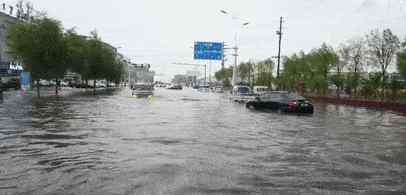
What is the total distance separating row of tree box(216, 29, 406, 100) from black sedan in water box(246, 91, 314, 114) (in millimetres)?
14955

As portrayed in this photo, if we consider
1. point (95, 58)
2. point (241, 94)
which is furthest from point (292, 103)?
point (95, 58)

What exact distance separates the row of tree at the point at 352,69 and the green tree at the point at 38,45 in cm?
3046

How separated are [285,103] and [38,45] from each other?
24178 millimetres

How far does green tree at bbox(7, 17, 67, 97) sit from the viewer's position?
40906 millimetres

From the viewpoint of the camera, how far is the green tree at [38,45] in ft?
134

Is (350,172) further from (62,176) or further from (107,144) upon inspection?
(107,144)

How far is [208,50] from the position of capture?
197ft

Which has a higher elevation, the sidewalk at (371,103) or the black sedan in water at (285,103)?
the black sedan in water at (285,103)

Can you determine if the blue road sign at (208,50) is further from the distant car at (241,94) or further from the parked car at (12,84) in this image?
the parked car at (12,84)

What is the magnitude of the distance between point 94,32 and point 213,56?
19.7 m

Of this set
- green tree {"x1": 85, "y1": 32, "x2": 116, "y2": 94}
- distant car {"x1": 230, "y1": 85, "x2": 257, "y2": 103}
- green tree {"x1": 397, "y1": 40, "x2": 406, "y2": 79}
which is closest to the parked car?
green tree {"x1": 85, "y1": 32, "x2": 116, "y2": 94}

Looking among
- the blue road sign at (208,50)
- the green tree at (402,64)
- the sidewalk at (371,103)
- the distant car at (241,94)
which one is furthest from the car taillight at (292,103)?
the blue road sign at (208,50)

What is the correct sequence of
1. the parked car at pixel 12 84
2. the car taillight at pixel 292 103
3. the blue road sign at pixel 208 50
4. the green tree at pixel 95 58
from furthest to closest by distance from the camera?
the green tree at pixel 95 58 < the blue road sign at pixel 208 50 < the parked car at pixel 12 84 < the car taillight at pixel 292 103

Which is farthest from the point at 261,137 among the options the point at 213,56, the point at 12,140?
the point at 213,56
